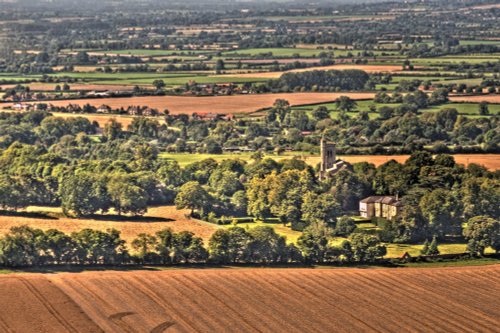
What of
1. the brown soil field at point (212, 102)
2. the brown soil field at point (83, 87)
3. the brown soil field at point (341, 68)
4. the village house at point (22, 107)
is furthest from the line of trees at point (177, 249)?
the brown soil field at point (341, 68)

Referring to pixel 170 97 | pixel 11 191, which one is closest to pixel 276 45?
pixel 170 97

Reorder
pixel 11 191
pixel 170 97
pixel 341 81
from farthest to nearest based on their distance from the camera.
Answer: pixel 341 81 < pixel 170 97 < pixel 11 191

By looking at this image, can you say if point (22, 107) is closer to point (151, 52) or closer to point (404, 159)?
point (404, 159)

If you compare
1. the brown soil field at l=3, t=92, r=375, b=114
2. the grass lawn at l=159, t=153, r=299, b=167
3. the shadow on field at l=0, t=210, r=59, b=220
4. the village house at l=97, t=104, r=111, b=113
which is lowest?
the brown soil field at l=3, t=92, r=375, b=114

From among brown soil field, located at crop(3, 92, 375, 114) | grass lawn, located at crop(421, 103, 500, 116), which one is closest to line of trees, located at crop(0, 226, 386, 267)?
grass lawn, located at crop(421, 103, 500, 116)

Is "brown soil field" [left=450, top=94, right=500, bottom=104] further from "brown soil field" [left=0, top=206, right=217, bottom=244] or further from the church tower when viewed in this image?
"brown soil field" [left=0, top=206, right=217, bottom=244]

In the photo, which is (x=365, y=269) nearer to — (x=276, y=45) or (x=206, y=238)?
(x=206, y=238)
